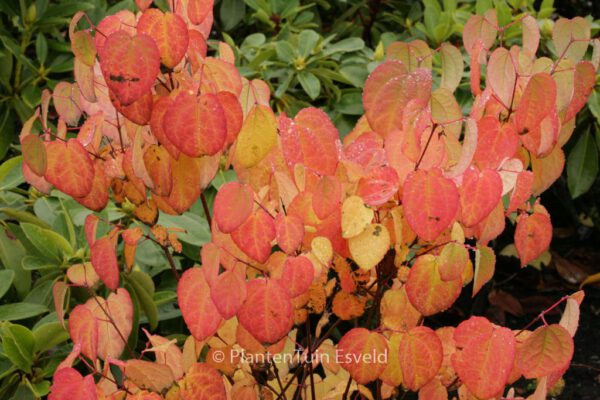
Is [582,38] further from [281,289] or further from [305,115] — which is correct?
[281,289]

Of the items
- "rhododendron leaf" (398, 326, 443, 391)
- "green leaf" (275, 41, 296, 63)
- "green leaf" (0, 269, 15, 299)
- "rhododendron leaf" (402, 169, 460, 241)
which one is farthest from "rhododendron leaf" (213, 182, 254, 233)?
"green leaf" (275, 41, 296, 63)

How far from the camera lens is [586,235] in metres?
3.77

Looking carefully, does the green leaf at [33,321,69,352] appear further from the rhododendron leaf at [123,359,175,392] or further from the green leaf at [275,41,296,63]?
the green leaf at [275,41,296,63]

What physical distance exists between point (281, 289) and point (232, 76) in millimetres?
324

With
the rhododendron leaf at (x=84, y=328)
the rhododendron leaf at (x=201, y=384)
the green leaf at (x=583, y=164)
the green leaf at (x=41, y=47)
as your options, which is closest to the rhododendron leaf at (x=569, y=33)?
the rhododendron leaf at (x=201, y=384)

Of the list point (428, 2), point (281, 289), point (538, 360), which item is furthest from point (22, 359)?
point (428, 2)

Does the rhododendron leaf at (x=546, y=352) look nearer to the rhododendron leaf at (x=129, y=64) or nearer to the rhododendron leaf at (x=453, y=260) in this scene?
the rhododendron leaf at (x=453, y=260)

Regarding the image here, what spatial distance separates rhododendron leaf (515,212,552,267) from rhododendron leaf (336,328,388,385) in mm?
263

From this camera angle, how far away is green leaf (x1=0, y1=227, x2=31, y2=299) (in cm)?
191

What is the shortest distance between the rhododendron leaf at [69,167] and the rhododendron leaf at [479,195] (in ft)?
1.76

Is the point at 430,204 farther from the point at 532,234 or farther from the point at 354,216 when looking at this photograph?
the point at 532,234

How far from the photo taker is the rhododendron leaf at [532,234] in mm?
1366

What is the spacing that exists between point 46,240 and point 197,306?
0.71 meters

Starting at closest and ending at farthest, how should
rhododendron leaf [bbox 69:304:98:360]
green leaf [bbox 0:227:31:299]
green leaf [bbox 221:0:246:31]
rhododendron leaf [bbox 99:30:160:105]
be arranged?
rhododendron leaf [bbox 99:30:160:105] < rhododendron leaf [bbox 69:304:98:360] < green leaf [bbox 0:227:31:299] < green leaf [bbox 221:0:246:31]
